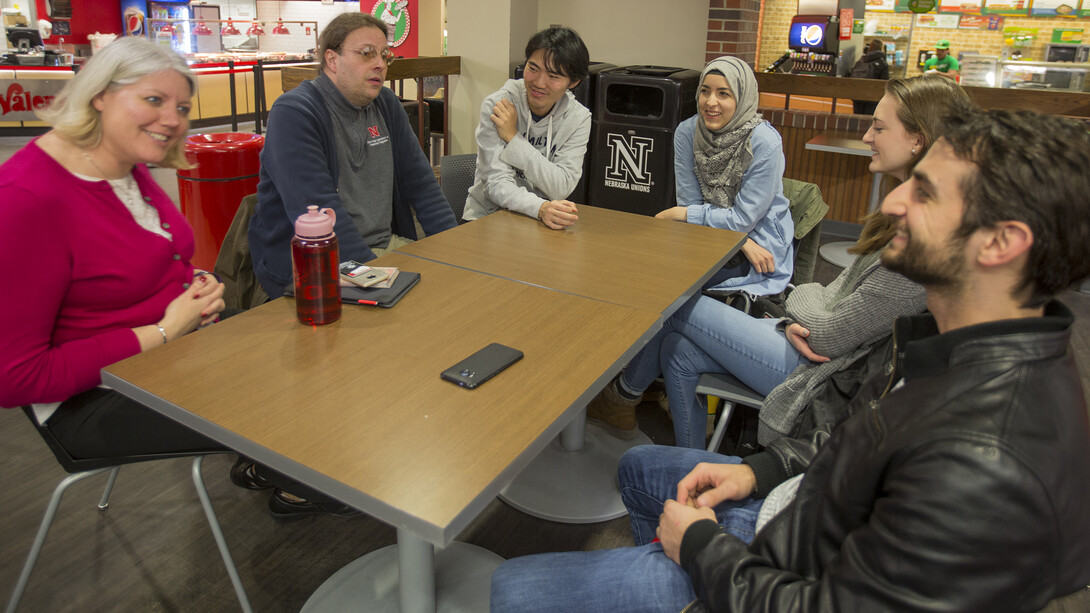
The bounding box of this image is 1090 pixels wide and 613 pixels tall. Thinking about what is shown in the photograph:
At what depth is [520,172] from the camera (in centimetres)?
282

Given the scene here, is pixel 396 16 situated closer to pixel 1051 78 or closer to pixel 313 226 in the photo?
pixel 1051 78

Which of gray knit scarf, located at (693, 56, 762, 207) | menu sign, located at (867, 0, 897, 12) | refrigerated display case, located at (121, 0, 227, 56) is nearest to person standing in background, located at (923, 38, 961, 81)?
menu sign, located at (867, 0, 897, 12)

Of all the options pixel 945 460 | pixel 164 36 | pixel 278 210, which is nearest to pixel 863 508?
pixel 945 460

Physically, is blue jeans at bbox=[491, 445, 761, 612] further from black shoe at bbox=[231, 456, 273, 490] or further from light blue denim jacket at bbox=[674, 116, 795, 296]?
light blue denim jacket at bbox=[674, 116, 795, 296]

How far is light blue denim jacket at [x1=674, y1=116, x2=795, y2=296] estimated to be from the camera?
2.62 m

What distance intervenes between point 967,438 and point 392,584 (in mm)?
1445

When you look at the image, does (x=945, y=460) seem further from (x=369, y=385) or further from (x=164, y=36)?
(x=164, y=36)

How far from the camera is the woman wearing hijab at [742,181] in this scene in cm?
261

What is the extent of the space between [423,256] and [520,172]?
2.78ft

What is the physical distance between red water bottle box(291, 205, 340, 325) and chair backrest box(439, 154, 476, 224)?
1509 millimetres

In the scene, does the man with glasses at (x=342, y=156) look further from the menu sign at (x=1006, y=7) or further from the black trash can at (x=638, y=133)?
the menu sign at (x=1006, y=7)

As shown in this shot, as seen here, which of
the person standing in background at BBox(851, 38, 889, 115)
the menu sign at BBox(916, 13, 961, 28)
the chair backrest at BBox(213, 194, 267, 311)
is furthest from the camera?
the menu sign at BBox(916, 13, 961, 28)

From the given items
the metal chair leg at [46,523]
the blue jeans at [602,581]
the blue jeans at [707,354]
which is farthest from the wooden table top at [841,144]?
the metal chair leg at [46,523]

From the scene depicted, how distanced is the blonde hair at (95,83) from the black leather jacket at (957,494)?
1488mm
